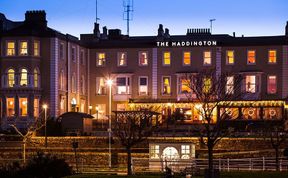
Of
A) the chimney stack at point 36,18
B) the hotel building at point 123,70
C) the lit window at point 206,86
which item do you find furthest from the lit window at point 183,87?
the chimney stack at point 36,18

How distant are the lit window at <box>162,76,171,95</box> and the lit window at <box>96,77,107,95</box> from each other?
659cm

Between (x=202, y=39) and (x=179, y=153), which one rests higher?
(x=202, y=39)

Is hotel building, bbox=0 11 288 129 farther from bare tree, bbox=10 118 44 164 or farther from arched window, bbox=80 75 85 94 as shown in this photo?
bare tree, bbox=10 118 44 164

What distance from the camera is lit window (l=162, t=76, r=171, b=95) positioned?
296 ft

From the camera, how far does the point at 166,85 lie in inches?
3565

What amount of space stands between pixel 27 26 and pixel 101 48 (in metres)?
11.0

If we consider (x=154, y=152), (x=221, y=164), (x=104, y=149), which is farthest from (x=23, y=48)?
(x=221, y=164)

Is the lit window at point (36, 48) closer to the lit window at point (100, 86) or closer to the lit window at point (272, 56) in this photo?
the lit window at point (100, 86)

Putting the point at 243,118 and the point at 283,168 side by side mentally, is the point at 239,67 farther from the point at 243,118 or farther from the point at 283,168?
the point at 283,168

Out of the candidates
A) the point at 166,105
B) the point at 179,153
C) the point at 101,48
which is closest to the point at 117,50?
the point at 101,48

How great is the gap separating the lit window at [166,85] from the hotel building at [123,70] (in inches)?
4.3

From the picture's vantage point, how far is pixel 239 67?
89438 mm

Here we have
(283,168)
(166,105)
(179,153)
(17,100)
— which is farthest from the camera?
(166,105)

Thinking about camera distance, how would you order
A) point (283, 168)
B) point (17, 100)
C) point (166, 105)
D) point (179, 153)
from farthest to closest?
point (166, 105), point (17, 100), point (179, 153), point (283, 168)
